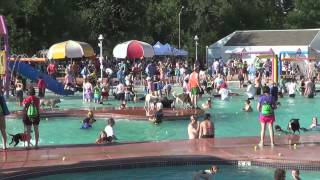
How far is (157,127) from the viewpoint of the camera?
1930 centimetres

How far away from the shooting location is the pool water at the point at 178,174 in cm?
1155

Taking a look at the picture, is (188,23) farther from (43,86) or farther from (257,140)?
(257,140)

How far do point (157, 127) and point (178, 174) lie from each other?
733cm

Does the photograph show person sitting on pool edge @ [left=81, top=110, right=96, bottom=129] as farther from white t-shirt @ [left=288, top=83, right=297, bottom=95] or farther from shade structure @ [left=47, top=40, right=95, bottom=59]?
shade structure @ [left=47, top=40, right=95, bottom=59]

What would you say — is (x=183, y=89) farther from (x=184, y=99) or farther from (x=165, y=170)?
(x=165, y=170)

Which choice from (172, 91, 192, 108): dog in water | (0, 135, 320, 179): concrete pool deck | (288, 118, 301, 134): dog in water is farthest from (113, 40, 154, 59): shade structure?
(0, 135, 320, 179): concrete pool deck

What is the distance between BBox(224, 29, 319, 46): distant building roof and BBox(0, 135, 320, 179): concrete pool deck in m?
42.9

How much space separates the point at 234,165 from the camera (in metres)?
12.4

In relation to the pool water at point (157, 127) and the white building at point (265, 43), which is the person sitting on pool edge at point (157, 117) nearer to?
the pool water at point (157, 127)

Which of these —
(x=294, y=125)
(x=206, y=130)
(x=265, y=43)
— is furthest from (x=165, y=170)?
(x=265, y=43)

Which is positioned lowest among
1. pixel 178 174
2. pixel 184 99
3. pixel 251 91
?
pixel 178 174

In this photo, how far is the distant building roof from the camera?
56.6 metres

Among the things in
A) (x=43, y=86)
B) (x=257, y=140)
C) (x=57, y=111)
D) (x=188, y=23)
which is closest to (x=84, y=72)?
(x=43, y=86)

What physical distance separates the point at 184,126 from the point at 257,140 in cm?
490
